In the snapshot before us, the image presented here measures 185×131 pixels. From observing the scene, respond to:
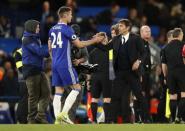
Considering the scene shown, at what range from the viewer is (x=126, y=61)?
16.9 metres

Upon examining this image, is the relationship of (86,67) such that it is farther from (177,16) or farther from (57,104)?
(177,16)

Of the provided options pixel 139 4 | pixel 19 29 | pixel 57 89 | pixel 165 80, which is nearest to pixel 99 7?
pixel 139 4

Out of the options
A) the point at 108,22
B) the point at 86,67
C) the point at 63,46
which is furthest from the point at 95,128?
the point at 108,22

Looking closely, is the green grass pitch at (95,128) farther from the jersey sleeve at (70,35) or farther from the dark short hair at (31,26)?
the dark short hair at (31,26)

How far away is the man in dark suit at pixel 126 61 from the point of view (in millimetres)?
16859

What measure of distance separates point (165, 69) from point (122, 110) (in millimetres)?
1300

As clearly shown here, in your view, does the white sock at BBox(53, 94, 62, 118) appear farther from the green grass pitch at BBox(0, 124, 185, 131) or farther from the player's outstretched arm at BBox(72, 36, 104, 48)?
the green grass pitch at BBox(0, 124, 185, 131)

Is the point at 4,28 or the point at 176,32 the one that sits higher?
the point at 4,28

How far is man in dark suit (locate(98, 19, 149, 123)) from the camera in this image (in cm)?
1686

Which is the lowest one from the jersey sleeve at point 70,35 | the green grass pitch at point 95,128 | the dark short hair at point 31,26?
the green grass pitch at point 95,128

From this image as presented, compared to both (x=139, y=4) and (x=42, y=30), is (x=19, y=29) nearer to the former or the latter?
(x=42, y=30)

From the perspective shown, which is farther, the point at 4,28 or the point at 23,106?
the point at 4,28

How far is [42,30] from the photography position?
2375 cm

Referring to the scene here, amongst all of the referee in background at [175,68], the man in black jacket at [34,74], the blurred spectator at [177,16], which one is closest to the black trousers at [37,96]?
the man in black jacket at [34,74]
